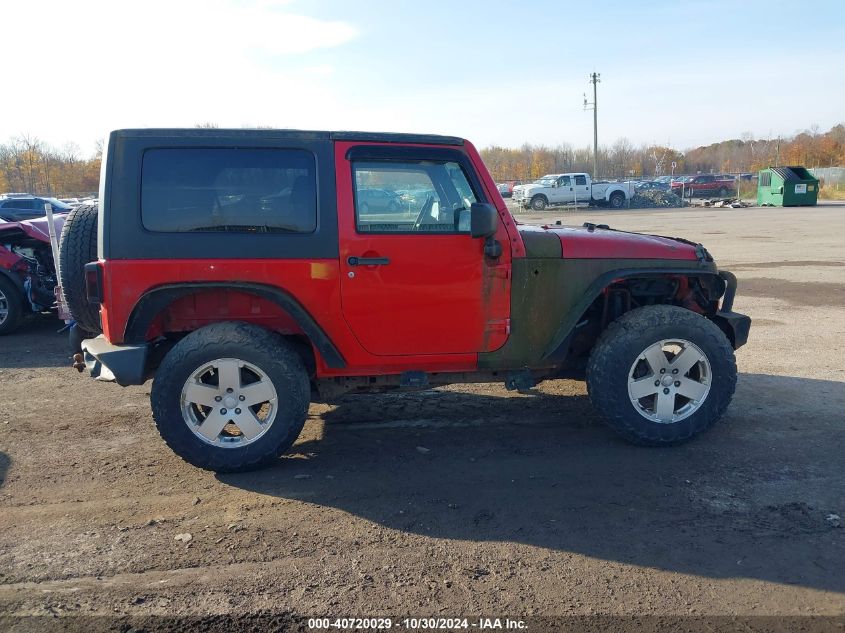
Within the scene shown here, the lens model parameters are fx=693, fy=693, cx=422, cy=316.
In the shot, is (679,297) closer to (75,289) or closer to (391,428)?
(391,428)

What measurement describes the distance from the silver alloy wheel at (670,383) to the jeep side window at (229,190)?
7.86 ft

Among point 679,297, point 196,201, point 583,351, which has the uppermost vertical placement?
point 196,201

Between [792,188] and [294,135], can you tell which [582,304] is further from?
[792,188]

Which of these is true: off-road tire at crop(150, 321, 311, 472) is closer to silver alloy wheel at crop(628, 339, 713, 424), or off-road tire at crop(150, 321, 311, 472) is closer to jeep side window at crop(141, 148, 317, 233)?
jeep side window at crop(141, 148, 317, 233)

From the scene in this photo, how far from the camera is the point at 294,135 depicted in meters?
4.29

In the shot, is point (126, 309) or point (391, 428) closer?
point (126, 309)

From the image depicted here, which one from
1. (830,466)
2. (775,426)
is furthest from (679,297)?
(830,466)

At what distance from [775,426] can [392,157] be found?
3.34 metres

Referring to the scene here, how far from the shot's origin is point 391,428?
5.15 metres

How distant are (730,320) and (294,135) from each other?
3384mm

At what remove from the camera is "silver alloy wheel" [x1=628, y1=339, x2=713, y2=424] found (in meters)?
4.65

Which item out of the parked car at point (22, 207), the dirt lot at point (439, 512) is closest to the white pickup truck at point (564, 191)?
the parked car at point (22, 207)

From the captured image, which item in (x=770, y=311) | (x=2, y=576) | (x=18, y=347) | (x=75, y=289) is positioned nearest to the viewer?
(x=2, y=576)

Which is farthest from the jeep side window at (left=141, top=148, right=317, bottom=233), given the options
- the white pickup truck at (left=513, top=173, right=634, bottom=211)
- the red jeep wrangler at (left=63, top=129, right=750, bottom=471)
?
the white pickup truck at (left=513, top=173, right=634, bottom=211)
